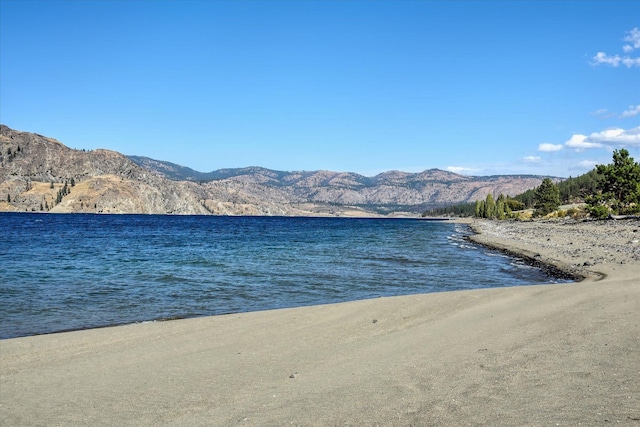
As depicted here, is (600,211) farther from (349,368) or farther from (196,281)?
(349,368)

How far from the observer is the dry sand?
632 cm

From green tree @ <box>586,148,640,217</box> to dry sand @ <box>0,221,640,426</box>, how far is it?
61.7 m

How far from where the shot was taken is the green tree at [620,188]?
66.3 metres

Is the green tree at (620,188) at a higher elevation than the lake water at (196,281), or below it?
higher

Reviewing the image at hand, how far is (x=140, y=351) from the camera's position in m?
10.9

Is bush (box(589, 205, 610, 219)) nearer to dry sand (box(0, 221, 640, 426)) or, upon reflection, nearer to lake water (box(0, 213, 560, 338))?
lake water (box(0, 213, 560, 338))

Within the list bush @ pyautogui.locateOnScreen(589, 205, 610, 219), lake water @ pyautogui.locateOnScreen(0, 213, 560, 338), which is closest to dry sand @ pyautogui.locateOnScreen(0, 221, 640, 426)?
lake water @ pyautogui.locateOnScreen(0, 213, 560, 338)

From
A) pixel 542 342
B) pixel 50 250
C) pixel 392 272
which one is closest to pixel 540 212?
pixel 392 272

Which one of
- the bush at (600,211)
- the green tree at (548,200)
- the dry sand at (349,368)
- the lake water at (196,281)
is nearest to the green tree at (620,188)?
the bush at (600,211)

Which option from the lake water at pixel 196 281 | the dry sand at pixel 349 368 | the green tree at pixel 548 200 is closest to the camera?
the dry sand at pixel 349 368

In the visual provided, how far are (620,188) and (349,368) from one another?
248ft

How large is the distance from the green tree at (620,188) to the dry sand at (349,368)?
6173 centimetres

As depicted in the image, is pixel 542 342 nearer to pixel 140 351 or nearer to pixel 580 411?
pixel 580 411

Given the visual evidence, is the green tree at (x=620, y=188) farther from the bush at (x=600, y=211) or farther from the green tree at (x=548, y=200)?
the green tree at (x=548, y=200)
